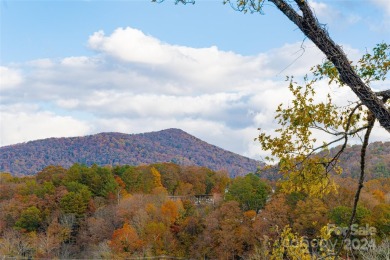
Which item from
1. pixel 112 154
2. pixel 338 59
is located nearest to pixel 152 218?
pixel 338 59

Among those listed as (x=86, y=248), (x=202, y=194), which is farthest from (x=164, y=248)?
(x=202, y=194)

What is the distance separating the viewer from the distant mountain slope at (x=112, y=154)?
123 metres

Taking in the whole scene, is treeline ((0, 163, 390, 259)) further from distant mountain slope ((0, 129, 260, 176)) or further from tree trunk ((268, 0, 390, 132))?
distant mountain slope ((0, 129, 260, 176))

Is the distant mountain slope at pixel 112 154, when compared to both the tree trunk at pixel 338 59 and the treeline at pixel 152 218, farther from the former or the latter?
the tree trunk at pixel 338 59

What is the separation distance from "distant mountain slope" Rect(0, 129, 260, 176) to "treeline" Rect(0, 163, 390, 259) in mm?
71544

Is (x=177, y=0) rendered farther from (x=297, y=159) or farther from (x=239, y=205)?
(x=239, y=205)

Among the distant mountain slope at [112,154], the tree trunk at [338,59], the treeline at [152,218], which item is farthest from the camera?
the distant mountain slope at [112,154]

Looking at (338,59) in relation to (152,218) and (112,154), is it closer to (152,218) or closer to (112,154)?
(152,218)

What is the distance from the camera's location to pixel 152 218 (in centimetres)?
3872

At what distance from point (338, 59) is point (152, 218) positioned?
36.4m

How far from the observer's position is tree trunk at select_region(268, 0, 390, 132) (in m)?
3.39

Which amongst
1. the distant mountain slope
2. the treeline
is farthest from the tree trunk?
the distant mountain slope

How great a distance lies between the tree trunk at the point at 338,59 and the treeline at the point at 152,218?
2394cm

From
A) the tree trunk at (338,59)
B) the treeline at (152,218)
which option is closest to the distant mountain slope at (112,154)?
the treeline at (152,218)
